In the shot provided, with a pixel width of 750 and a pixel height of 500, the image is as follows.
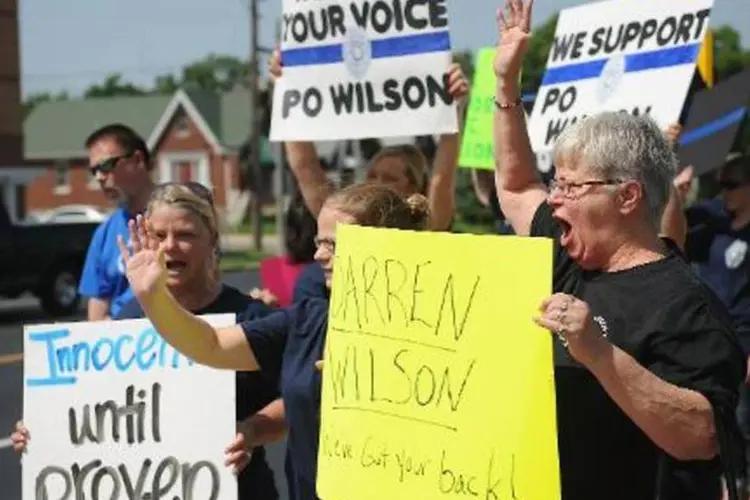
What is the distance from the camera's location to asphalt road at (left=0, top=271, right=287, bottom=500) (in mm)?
8680

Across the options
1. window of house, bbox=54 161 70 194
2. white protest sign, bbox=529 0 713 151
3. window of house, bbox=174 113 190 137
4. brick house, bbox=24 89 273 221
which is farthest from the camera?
window of house, bbox=54 161 70 194

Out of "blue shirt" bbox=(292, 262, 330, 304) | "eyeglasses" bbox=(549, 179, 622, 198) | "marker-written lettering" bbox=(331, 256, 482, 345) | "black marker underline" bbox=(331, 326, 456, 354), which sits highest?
"eyeglasses" bbox=(549, 179, 622, 198)

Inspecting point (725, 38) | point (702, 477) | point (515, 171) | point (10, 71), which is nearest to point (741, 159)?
point (515, 171)

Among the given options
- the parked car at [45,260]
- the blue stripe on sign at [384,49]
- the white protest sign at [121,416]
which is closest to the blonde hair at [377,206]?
the white protest sign at [121,416]

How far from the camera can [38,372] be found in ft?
13.9

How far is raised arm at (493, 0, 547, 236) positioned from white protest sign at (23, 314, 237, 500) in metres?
0.78

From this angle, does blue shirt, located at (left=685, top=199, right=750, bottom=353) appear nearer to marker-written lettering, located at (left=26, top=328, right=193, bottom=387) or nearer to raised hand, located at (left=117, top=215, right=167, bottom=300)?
marker-written lettering, located at (left=26, top=328, right=193, bottom=387)

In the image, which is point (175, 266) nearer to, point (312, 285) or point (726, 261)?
point (312, 285)

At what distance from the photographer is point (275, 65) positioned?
5824 mm

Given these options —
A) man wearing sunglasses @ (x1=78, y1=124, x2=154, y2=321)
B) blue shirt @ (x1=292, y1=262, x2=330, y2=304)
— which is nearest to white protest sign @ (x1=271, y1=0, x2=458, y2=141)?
man wearing sunglasses @ (x1=78, y1=124, x2=154, y2=321)

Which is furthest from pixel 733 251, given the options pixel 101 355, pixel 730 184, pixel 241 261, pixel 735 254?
pixel 241 261

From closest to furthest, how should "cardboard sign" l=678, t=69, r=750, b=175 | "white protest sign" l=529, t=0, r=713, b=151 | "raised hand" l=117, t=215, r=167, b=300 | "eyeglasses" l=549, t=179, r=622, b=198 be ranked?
"eyeglasses" l=549, t=179, r=622, b=198
"raised hand" l=117, t=215, r=167, b=300
"white protest sign" l=529, t=0, r=713, b=151
"cardboard sign" l=678, t=69, r=750, b=175

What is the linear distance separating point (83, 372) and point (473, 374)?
63.9 inches

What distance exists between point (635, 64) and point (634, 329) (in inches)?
137
